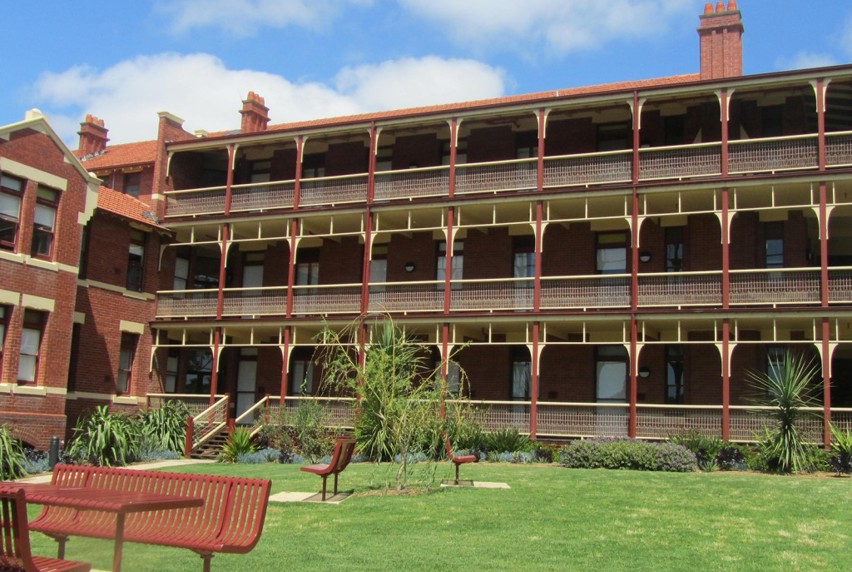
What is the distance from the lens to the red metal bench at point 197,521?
27.1 ft

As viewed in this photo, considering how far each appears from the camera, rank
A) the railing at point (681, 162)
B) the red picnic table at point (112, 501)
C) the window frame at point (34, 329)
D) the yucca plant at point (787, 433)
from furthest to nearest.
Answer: the railing at point (681, 162)
the window frame at point (34, 329)
the yucca plant at point (787, 433)
the red picnic table at point (112, 501)

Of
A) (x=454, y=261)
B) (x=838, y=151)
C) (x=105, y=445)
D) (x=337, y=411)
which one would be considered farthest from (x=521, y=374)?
(x=105, y=445)

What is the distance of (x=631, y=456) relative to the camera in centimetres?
2100

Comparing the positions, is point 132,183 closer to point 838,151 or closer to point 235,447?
point 235,447

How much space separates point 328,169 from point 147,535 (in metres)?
24.7

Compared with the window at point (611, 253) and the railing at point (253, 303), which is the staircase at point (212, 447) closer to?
the railing at point (253, 303)

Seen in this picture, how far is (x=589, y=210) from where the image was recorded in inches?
1085

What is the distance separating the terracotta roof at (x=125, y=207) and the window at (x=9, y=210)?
400 centimetres

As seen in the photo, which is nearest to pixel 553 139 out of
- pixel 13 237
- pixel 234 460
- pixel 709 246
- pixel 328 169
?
pixel 709 246

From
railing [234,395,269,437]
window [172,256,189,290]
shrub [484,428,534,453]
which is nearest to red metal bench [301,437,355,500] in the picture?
shrub [484,428,534,453]

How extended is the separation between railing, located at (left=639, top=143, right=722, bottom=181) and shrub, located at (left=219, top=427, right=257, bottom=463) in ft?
41.0

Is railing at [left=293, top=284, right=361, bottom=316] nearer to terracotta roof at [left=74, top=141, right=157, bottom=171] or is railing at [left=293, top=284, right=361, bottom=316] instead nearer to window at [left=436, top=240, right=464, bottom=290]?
window at [left=436, top=240, right=464, bottom=290]

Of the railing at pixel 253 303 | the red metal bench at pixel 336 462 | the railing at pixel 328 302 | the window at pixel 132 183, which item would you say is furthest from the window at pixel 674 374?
the window at pixel 132 183

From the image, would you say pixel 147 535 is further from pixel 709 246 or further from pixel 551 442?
pixel 709 246
